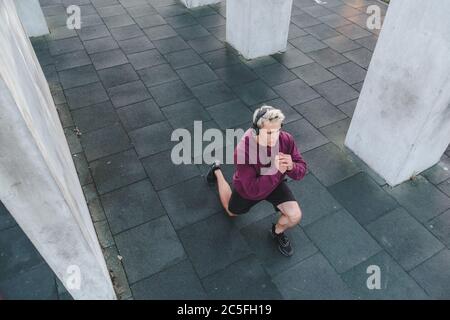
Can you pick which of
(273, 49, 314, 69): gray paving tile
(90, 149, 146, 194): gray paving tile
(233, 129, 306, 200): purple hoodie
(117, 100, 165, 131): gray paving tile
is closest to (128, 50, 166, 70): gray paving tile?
(117, 100, 165, 131): gray paving tile

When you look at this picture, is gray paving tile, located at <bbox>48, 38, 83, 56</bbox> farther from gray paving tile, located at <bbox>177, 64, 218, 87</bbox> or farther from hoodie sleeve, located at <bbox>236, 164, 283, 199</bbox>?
hoodie sleeve, located at <bbox>236, 164, 283, 199</bbox>

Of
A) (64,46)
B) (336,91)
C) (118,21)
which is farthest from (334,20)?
(64,46)

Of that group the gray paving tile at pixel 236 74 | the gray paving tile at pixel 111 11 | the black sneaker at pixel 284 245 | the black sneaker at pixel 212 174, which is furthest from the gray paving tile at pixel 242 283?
the gray paving tile at pixel 111 11

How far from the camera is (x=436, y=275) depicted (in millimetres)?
3947

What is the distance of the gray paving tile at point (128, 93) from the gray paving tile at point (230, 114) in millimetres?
→ 1278

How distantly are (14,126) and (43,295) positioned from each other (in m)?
Result: 2.39

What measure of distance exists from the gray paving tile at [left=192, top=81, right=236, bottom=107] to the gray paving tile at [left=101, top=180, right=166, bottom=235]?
208 cm

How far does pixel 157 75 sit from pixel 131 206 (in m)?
3.17

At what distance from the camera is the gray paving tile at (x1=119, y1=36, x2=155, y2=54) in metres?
7.61

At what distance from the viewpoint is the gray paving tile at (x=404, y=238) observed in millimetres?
4109

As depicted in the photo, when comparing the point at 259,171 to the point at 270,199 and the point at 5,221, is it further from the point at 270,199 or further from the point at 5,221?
the point at 5,221

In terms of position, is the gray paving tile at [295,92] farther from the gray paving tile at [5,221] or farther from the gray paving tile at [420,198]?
the gray paving tile at [5,221]
